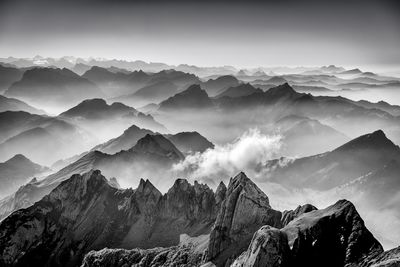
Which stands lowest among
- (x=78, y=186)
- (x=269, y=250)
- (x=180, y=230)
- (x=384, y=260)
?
(x=180, y=230)

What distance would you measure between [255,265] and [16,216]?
117m

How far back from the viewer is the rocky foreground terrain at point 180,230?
306ft

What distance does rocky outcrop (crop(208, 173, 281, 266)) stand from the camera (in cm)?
12025

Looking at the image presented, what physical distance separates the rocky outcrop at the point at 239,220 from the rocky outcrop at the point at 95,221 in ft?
95.3

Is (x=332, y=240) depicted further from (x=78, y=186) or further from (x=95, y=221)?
(x=78, y=186)

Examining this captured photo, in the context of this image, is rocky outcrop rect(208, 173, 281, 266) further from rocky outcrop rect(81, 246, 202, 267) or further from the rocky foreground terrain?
rocky outcrop rect(81, 246, 202, 267)

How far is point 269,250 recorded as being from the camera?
88.3 metres

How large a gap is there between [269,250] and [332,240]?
19.9 metres

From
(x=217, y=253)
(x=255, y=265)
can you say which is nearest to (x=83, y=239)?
(x=217, y=253)

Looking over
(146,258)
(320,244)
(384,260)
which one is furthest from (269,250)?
(146,258)

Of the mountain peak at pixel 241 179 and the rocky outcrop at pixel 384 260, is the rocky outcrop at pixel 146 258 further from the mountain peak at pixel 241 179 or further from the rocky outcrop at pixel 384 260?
the rocky outcrop at pixel 384 260

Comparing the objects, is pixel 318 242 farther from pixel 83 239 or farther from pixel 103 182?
pixel 103 182

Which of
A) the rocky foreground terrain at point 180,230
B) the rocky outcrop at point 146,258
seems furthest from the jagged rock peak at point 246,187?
the rocky outcrop at point 146,258

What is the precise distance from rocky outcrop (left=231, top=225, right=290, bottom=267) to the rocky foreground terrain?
232 mm
